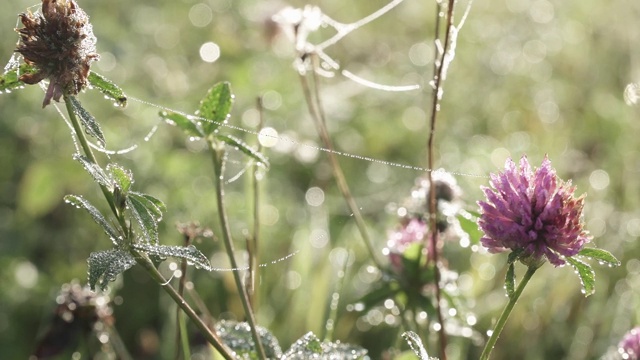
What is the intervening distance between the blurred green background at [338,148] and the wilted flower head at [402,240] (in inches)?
5.9

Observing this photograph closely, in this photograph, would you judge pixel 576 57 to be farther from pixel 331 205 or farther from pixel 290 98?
pixel 331 205

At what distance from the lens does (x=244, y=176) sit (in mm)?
2438

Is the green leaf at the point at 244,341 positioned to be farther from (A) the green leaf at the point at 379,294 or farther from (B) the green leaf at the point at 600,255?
(B) the green leaf at the point at 600,255

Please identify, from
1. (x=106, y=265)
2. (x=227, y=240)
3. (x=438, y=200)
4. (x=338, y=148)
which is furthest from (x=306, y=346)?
(x=338, y=148)

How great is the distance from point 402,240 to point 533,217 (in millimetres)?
483

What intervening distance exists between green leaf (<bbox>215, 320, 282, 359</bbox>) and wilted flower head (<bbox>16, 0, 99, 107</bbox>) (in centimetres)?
43

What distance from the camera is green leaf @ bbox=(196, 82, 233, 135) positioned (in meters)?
1.17

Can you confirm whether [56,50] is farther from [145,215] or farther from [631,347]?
[631,347]

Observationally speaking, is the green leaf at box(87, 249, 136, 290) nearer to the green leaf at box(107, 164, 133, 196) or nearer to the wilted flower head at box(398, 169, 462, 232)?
the green leaf at box(107, 164, 133, 196)

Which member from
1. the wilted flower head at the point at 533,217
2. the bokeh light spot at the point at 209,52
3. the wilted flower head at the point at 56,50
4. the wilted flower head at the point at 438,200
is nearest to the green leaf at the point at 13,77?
the wilted flower head at the point at 56,50

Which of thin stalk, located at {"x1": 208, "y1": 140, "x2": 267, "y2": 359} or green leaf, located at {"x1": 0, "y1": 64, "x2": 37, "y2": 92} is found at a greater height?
green leaf, located at {"x1": 0, "y1": 64, "x2": 37, "y2": 92}

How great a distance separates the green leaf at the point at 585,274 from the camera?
3.41 feet

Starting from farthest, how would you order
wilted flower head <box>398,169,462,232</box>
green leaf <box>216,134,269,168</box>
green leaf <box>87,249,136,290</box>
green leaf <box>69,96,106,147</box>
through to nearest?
wilted flower head <box>398,169,462,232</box> → green leaf <box>216,134,269,168</box> → green leaf <box>69,96,106,147</box> → green leaf <box>87,249,136,290</box>

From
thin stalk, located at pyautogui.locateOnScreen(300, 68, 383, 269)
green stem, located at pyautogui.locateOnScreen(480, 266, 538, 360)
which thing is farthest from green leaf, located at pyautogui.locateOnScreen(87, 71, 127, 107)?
green stem, located at pyautogui.locateOnScreen(480, 266, 538, 360)
